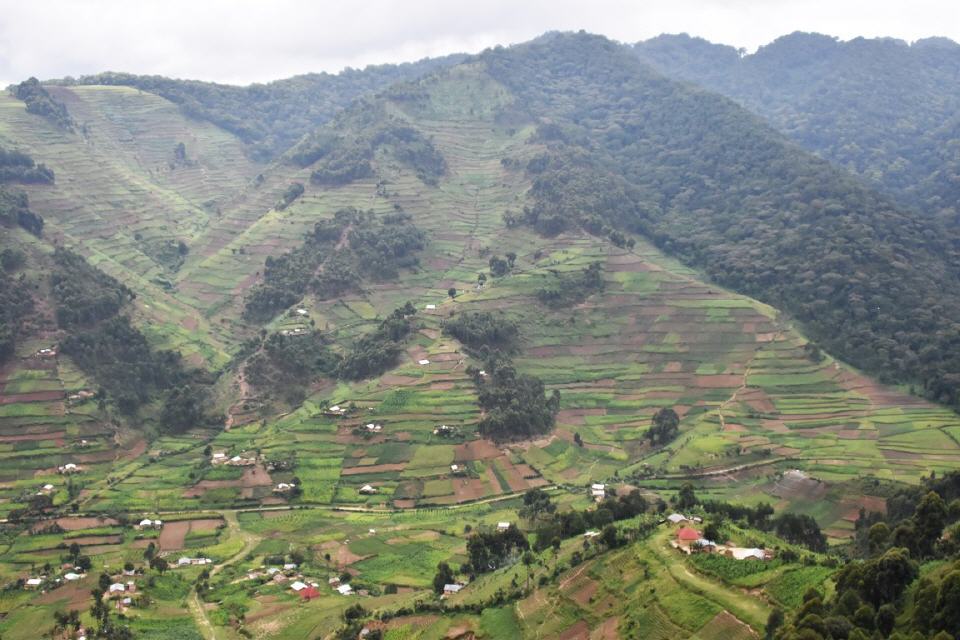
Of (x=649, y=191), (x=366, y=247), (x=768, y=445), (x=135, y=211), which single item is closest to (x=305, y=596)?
(x=768, y=445)

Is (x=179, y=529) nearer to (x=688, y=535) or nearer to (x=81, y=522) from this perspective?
(x=81, y=522)

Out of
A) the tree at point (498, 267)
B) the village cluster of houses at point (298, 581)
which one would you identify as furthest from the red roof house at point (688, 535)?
the tree at point (498, 267)

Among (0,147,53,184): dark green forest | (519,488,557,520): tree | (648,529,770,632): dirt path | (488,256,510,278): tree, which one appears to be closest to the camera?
(648,529,770,632): dirt path

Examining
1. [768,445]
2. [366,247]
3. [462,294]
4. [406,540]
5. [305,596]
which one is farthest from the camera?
[366,247]

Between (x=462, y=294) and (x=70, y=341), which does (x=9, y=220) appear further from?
(x=462, y=294)

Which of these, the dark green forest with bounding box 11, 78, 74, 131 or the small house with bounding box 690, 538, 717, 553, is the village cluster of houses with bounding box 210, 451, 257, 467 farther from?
the dark green forest with bounding box 11, 78, 74, 131

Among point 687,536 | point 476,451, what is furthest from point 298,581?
point 687,536

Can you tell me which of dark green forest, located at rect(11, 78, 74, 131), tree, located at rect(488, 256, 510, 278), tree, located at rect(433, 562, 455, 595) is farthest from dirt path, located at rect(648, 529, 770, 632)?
dark green forest, located at rect(11, 78, 74, 131)
